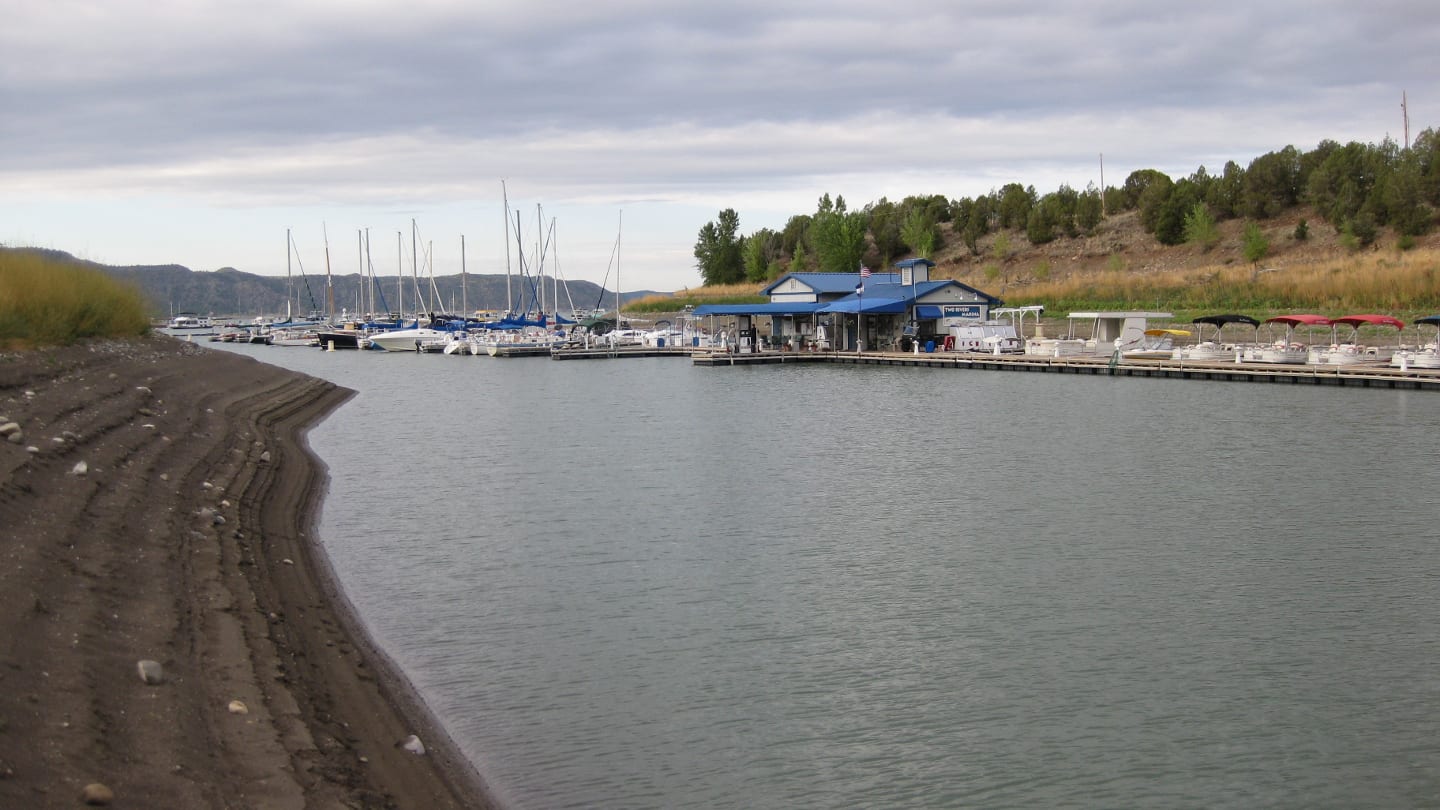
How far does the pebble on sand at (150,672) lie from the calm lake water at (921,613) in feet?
9.26

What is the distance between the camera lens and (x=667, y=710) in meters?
12.8

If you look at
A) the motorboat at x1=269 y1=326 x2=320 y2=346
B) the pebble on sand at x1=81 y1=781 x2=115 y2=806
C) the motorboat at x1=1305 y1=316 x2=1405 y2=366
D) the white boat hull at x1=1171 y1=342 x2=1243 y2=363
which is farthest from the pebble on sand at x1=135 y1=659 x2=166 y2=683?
the motorboat at x1=269 y1=326 x2=320 y2=346

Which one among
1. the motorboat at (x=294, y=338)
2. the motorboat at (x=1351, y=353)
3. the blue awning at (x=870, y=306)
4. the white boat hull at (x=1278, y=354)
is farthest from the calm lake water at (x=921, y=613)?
the motorboat at (x=294, y=338)

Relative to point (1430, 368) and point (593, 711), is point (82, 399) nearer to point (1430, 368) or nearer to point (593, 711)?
point (593, 711)

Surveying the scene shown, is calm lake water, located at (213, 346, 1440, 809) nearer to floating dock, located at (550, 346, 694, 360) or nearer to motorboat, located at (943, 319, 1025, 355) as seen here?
motorboat, located at (943, 319, 1025, 355)

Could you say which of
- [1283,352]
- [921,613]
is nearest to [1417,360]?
[1283,352]

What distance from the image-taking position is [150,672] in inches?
405

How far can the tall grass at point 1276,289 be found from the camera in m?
63.1

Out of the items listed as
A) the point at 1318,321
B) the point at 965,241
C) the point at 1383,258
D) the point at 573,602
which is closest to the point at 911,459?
the point at 573,602

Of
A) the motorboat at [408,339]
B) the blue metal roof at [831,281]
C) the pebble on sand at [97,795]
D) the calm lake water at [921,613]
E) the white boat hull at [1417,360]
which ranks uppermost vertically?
the blue metal roof at [831,281]

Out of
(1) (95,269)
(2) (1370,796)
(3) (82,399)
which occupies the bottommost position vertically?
(2) (1370,796)

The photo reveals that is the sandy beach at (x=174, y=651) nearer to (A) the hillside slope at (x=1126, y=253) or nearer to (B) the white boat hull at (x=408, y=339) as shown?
(A) the hillside slope at (x=1126, y=253)

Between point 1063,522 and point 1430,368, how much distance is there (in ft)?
101

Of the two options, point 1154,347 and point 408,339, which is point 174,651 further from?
point 408,339
